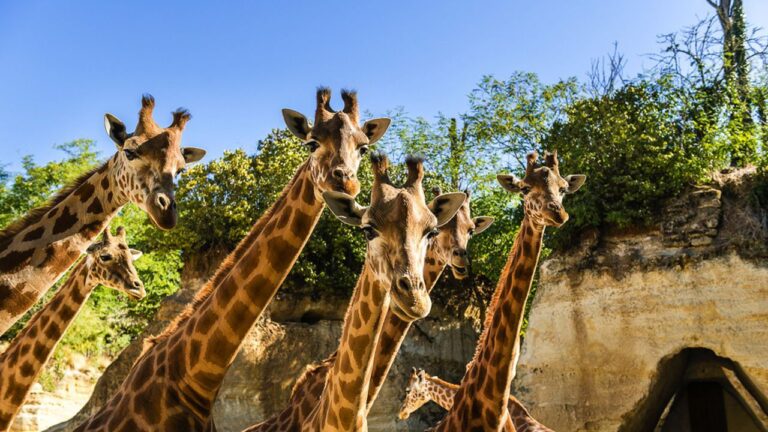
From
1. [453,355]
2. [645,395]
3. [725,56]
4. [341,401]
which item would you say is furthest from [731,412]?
[341,401]

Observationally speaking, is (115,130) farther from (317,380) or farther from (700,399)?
(700,399)

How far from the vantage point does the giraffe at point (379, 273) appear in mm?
3732

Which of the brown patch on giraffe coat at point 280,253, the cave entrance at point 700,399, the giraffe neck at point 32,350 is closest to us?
the brown patch on giraffe coat at point 280,253

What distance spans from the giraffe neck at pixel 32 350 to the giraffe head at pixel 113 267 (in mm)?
420

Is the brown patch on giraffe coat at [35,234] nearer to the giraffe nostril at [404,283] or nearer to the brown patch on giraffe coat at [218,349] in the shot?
the brown patch on giraffe coat at [218,349]

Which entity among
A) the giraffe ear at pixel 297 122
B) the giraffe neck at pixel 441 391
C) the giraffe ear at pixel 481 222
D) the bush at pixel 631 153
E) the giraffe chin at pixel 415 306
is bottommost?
the giraffe chin at pixel 415 306

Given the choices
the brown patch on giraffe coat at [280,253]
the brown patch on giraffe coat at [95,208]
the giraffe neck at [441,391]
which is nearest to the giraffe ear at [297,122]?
the brown patch on giraffe coat at [280,253]

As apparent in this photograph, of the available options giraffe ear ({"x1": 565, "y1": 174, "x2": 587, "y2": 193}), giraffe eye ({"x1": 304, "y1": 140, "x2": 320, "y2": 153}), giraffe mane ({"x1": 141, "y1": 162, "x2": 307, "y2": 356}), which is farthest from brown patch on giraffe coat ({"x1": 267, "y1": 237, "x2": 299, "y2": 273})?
giraffe ear ({"x1": 565, "y1": 174, "x2": 587, "y2": 193})

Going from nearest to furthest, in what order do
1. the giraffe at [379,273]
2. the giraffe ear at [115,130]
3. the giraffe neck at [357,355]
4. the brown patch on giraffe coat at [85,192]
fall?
the giraffe at [379,273], the giraffe neck at [357,355], the giraffe ear at [115,130], the brown patch on giraffe coat at [85,192]

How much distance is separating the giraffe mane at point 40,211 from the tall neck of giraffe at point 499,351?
3726 mm

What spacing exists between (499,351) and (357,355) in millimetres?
2563

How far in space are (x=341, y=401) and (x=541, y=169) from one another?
362 centimetres

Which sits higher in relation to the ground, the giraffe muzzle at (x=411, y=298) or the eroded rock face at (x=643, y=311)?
the eroded rock face at (x=643, y=311)

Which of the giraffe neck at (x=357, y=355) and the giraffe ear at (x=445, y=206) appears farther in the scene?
the giraffe ear at (x=445, y=206)
